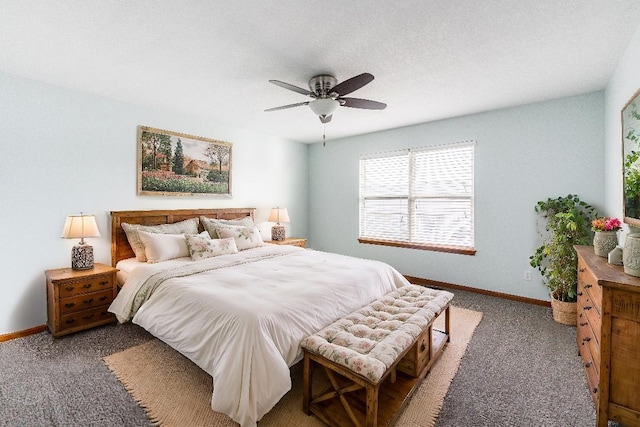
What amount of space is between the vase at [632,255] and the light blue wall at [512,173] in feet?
6.65

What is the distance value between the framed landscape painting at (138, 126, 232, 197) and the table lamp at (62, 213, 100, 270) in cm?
76

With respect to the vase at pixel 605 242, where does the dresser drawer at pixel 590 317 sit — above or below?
below

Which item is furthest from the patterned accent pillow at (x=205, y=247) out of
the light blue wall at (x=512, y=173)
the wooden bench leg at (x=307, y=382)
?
the light blue wall at (x=512, y=173)

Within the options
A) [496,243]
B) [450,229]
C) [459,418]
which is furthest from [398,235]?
[459,418]

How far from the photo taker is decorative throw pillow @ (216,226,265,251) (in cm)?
382

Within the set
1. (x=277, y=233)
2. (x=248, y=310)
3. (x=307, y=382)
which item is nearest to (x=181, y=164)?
(x=277, y=233)

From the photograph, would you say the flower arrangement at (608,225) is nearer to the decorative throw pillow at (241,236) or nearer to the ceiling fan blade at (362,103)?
the ceiling fan blade at (362,103)

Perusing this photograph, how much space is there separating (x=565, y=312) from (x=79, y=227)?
5082 millimetres

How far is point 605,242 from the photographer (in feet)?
7.09

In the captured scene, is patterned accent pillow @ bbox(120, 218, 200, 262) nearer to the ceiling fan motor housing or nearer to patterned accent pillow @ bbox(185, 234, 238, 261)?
patterned accent pillow @ bbox(185, 234, 238, 261)

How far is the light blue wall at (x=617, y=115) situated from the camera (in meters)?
2.14

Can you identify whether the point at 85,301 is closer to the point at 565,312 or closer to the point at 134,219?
the point at 134,219

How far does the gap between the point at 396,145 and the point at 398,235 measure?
58.2 inches

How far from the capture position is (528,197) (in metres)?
3.60
